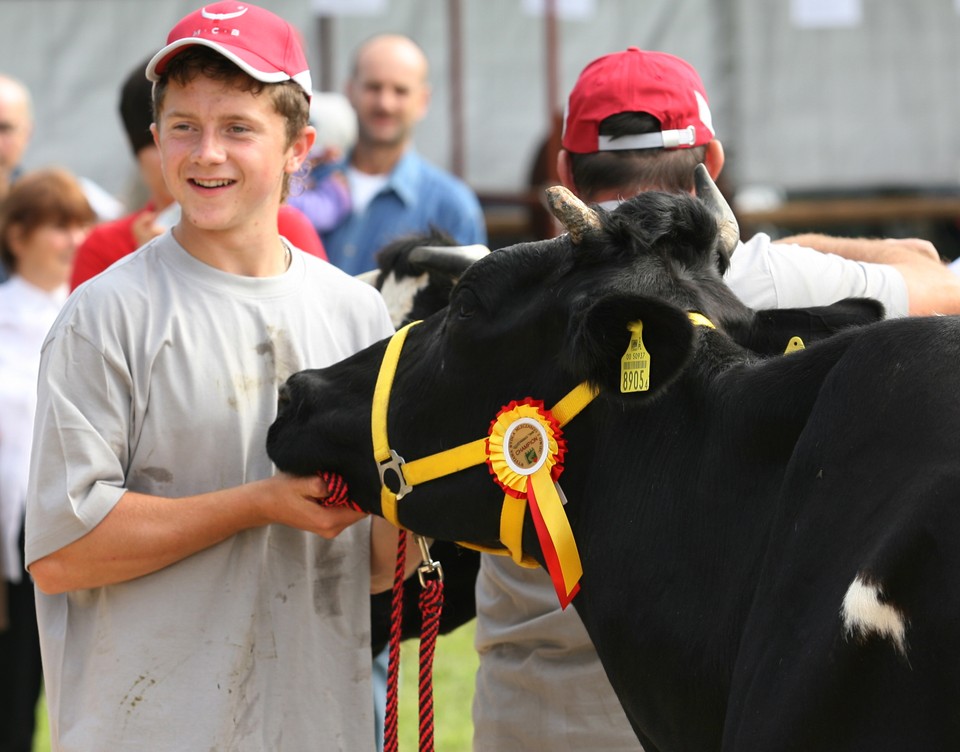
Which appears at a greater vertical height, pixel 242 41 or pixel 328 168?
pixel 242 41

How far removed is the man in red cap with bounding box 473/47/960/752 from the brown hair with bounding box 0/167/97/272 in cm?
422

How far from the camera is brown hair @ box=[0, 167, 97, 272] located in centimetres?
739

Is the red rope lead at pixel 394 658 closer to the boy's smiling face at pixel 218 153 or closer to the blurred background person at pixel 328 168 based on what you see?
the boy's smiling face at pixel 218 153

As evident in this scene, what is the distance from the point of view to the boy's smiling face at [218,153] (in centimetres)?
332

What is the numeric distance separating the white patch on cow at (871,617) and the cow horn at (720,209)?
3.44 ft

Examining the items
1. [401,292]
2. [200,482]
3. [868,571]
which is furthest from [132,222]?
[868,571]

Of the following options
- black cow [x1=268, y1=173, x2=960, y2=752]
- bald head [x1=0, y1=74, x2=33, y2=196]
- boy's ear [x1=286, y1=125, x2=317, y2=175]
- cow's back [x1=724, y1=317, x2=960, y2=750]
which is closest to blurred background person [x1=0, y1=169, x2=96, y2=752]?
bald head [x1=0, y1=74, x2=33, y2=196]

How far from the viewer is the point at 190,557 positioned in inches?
129

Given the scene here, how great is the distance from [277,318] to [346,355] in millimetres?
259

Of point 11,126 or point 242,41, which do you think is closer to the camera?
point 242,41

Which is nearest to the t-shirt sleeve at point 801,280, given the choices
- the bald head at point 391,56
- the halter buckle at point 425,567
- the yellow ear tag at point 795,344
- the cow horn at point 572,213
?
the yellow ear tag at point 795,344

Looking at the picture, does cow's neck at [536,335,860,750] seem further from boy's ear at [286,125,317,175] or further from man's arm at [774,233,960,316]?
boy's ear at [286,125,317,175]

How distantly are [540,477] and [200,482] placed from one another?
775 mm

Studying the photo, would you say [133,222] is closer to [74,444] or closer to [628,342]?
[74,444]
